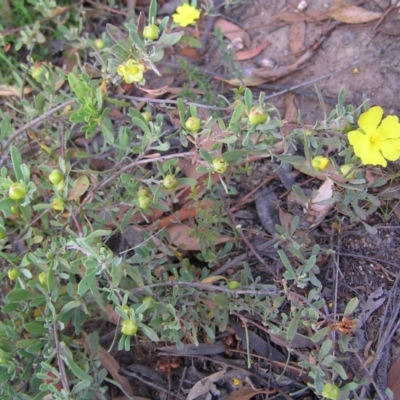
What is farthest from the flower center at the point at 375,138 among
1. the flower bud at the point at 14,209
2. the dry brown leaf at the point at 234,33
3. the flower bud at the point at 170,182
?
the flower bud at the point at 14,209

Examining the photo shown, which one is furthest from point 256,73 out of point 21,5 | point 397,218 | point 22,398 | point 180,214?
point 22,398

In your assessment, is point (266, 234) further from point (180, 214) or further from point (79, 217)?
point (79, 217)

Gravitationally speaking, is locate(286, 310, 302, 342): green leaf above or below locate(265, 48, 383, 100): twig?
below

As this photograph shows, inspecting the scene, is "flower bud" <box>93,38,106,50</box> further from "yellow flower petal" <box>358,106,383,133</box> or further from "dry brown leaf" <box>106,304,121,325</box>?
"yellow flower petal" <box>358,106,383,133</box>

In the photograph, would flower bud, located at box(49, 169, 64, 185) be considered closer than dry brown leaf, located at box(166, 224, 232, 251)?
Yes

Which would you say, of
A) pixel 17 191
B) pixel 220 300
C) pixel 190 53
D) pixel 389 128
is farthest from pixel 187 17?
pixel 220 300

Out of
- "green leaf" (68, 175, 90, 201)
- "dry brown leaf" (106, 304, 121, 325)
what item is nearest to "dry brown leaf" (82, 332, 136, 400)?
"dry brown leaf" (106, 304, 121, 325)

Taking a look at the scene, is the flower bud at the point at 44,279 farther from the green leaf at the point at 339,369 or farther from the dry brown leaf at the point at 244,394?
the green leaf at the point at 339,369
